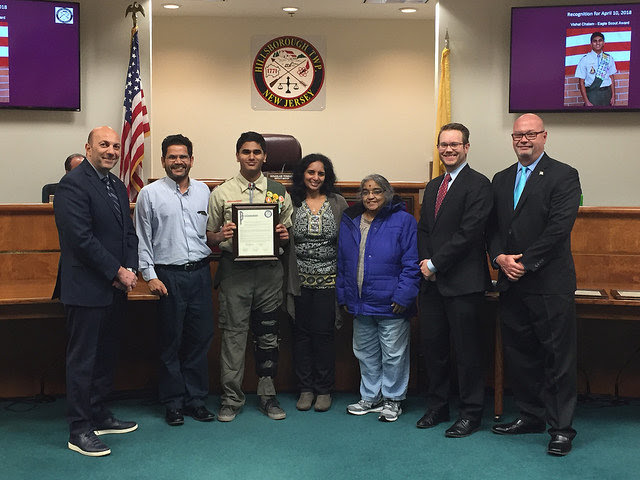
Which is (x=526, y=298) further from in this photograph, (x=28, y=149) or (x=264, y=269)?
(x=28, y=149)

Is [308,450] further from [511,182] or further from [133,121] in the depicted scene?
Result: [133,121]

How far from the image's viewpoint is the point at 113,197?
4.04 metres

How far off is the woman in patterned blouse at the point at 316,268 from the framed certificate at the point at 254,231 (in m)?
0.28

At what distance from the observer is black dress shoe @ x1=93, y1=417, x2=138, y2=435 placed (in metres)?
4.22

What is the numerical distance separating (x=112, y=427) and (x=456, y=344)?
1.91 meters

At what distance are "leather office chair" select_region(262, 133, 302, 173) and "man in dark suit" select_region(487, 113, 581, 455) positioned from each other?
271cm

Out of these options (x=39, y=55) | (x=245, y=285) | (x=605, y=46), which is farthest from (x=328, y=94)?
(x=245, y=285)

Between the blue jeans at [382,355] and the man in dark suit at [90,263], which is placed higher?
the man in dark suit at [90,263]

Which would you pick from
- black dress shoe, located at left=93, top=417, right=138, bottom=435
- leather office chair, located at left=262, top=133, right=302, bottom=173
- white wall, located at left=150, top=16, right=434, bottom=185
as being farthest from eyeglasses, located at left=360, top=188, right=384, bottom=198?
white wall, located at left=150, top=16, right=434, bottom=185

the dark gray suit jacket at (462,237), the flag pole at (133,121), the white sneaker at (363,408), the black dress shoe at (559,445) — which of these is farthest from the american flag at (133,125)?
the black dress shoe at (559,445)

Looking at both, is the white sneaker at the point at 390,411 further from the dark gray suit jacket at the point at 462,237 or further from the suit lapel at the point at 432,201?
Result: the suit lapel at the point at 432,201

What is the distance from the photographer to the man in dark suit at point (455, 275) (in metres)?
4.19

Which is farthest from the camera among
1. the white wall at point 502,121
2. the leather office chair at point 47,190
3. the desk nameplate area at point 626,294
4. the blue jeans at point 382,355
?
the white wall at point 502,121

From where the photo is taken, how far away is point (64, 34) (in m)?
6.47
